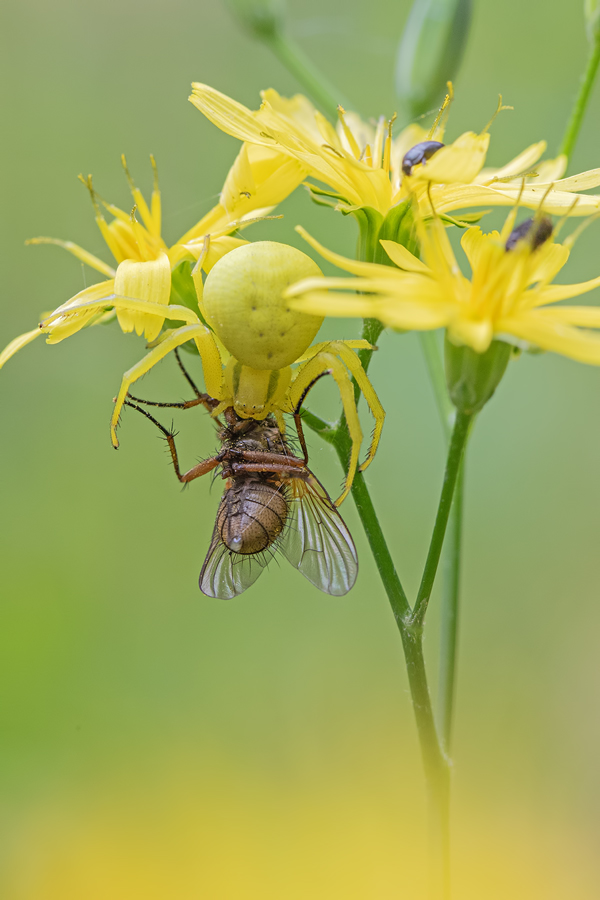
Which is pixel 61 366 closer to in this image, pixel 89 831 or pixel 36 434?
pixel 36 434

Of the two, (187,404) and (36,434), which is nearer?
(187,404)

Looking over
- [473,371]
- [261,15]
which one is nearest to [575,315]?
[473,371]

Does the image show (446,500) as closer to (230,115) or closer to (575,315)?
(575,315)

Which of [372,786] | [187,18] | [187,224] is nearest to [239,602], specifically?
[372,786]

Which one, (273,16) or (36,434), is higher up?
(273,16)

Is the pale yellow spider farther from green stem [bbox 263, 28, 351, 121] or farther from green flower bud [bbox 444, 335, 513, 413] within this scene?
green stem [bbox 263, 28, 351, 121]

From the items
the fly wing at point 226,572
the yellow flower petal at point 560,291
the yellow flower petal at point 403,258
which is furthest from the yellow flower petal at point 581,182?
the fly wing at point 226,572
